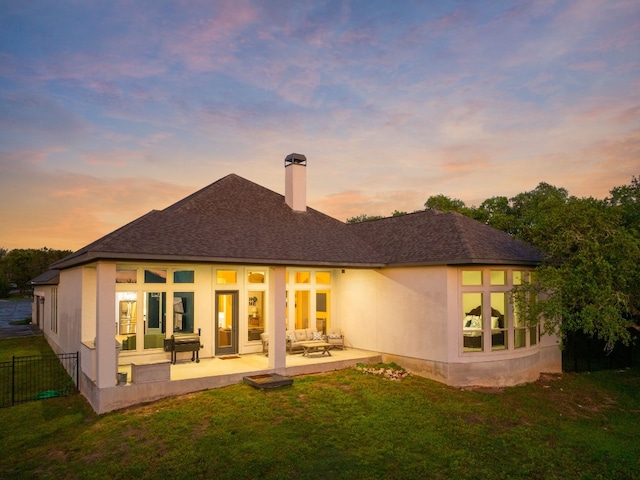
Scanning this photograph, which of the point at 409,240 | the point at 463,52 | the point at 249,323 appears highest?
the point at 463,52

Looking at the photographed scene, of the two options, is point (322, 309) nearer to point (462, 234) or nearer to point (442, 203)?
point (462, 234)

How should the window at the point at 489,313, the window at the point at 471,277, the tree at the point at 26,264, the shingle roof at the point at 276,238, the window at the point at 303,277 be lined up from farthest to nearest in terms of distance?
1. the tree at the point at 26,264
2. the window at the point at 303,277
3. the window at the point at 471,277
4. the window at the point at 489,313
5. the shingle roof at the point at 276,238

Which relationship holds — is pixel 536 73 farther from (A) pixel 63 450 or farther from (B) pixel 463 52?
(A) pixel 63 450

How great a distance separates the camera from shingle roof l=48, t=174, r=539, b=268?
36.1 feet

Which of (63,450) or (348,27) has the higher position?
(348,27)

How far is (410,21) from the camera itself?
14.8m

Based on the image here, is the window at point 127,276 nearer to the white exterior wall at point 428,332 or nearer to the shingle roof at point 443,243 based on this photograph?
the white exterior wall at point 428,332

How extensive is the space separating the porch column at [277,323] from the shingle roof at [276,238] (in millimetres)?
766

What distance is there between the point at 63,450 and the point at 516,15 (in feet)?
56.2

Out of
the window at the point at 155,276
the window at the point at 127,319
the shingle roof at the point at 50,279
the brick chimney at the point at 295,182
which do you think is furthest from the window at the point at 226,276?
the shingle roof at the point at 50,279

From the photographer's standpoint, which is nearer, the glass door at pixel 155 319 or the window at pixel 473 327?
the window at pixel 473 327

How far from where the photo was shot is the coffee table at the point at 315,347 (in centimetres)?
1428

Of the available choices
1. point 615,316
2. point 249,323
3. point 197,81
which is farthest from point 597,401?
point 197,81

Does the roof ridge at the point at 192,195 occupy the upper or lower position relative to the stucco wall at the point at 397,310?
upper
